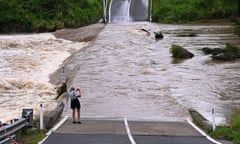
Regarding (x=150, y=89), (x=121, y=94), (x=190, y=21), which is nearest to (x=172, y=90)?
(x=150, y=89)

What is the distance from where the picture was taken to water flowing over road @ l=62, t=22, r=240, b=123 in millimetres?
20047

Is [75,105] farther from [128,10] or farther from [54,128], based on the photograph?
[128,10]

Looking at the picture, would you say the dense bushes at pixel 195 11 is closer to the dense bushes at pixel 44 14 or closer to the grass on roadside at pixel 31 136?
the dense bushes at pixel 44 14

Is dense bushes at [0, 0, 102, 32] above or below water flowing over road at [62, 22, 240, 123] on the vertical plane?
above

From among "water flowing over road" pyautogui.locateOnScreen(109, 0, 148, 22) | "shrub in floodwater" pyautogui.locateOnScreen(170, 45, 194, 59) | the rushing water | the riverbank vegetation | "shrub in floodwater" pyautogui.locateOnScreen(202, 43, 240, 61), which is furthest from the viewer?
"water flowing over road" pyautogui.locateOnScreen(109, 0, 148, 22)

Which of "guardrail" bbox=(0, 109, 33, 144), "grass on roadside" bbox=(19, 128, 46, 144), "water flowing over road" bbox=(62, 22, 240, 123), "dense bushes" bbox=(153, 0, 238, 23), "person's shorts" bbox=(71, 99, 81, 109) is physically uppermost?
"dense bushes" bbox=(153, 0, 238, 23)

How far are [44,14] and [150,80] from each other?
115ft

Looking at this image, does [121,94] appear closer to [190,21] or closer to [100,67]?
[100,67]

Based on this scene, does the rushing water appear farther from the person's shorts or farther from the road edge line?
the road edge line

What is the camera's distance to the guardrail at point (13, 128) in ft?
37.8

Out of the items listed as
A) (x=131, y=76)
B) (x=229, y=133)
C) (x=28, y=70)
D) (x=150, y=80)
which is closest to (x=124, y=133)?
(x=229, y=133)

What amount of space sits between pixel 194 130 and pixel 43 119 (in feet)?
15.3

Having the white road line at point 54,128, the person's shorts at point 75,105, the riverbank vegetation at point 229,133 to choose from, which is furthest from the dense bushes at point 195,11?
the riverbank vegetation at point 229,133

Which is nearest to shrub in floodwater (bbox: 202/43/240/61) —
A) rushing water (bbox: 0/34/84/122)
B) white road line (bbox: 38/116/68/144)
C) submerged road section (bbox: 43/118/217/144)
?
rushing water (bbox: 0/34/84/122)
